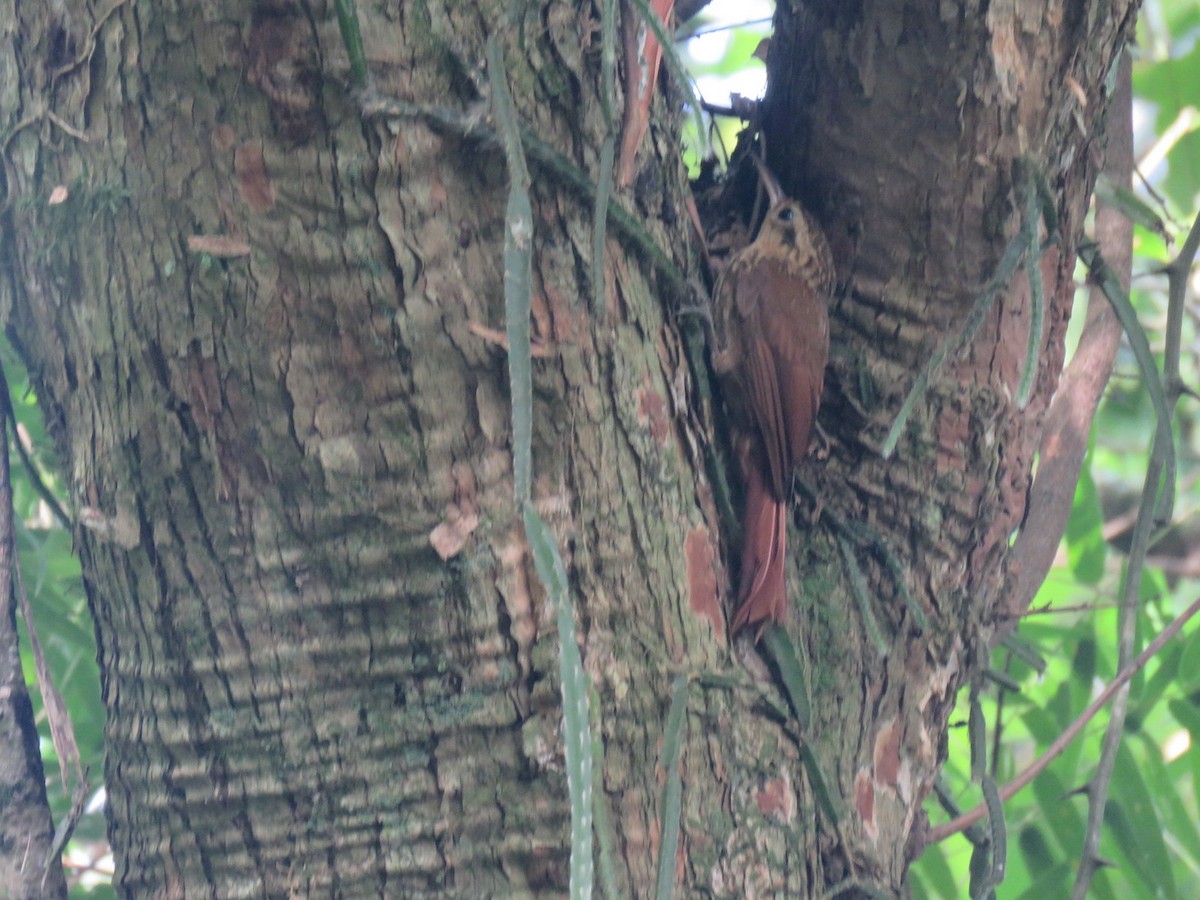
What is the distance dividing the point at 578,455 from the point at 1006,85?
0.72 metres

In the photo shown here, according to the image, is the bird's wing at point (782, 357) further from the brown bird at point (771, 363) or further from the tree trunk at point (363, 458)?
the tree trunk at point (363, 458)

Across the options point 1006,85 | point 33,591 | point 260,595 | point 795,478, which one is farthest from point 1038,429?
point 33,591

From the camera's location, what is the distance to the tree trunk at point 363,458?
1.12 metres

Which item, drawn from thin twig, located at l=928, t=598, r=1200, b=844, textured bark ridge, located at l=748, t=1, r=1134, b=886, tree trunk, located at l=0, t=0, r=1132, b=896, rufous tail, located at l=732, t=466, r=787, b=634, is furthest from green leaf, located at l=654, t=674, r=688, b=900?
thin twig, located at l=928, t=598, r=1200, b=844

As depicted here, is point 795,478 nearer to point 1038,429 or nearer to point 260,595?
point 1038,429

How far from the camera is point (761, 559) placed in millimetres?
1439

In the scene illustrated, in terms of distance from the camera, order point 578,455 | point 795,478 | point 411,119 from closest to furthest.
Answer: point 411,119, point 578,455, point 795,478

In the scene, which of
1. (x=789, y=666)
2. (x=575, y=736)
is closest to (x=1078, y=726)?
(x=789, y=666)

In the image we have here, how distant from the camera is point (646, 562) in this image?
127 centimetres

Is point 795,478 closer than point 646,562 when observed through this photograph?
No

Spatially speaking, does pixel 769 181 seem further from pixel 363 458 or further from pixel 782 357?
pixel 363 458

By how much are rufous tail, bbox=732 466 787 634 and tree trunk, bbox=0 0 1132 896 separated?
0.05 m

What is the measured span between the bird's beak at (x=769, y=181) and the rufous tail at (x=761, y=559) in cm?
44

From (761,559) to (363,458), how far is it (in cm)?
53
